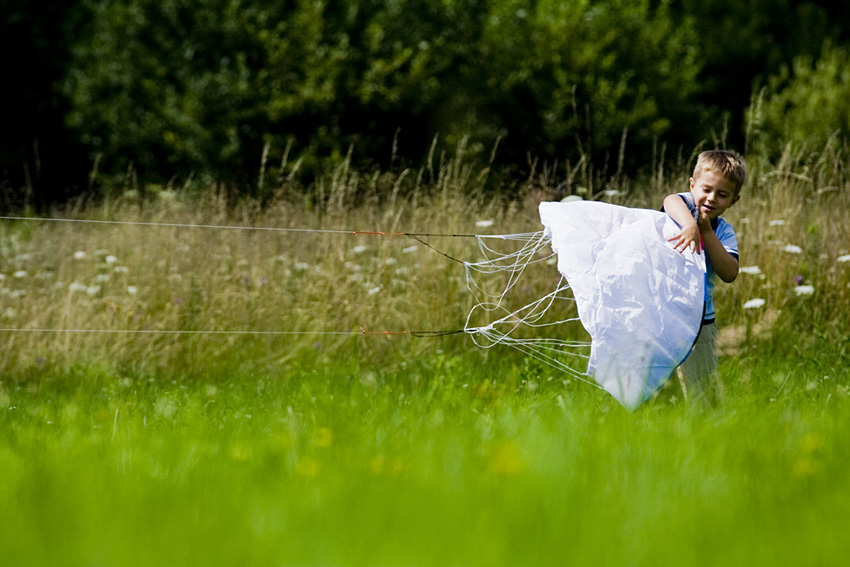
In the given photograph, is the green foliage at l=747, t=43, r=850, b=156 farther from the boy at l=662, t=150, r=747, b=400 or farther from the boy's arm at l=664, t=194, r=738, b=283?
the boy's arm at l=664, t=194, r=738, b=283

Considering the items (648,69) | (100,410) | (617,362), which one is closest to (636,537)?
(617,362)

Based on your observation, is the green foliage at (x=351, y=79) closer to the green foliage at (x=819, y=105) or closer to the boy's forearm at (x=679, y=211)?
the green foliage at (x=819, y=105)

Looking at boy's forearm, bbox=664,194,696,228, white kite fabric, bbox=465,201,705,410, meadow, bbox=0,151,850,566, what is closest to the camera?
meadow, bbox=0,151,850,566

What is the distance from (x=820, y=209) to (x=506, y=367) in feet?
9.00

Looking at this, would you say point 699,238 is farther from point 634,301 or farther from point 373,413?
point 373,413

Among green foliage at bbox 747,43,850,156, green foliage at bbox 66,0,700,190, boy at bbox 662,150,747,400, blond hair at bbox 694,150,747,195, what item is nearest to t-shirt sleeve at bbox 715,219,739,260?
boy at bbox 662,150,747,400

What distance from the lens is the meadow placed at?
76.8 inches

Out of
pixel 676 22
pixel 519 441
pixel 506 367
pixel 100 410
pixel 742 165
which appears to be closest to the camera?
pixel 519 441

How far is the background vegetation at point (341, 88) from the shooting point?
13078 millimetres

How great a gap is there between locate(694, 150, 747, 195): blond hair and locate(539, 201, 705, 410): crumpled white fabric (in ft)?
0.85

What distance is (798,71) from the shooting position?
16594mm

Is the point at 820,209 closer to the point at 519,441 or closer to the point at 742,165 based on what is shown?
the point at 742,165

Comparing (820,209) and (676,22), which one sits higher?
(676,22)

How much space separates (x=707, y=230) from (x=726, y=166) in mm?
248
